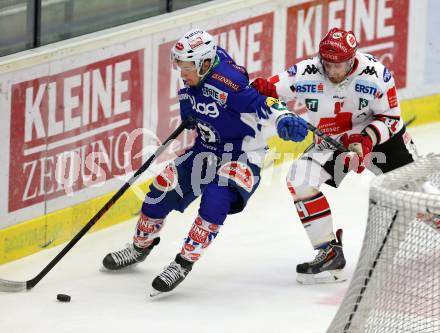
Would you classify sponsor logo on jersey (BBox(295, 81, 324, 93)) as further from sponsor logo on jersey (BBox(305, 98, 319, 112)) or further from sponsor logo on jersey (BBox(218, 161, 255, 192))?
sponsor logo on jersey (BBox(218, 161, 255, 192))

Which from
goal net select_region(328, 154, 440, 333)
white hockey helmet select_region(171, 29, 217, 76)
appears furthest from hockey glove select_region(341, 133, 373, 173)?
goal net select_region(328, 154, 440, 333)

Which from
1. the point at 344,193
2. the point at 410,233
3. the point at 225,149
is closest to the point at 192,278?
the point at 225,149

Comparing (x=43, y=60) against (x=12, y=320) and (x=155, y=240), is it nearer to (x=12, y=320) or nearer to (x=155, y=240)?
(x=155, y=240)

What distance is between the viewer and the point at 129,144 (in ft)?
26.0

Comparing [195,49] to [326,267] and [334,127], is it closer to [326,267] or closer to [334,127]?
[334,127]

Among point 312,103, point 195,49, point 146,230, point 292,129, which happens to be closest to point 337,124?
point 312,103

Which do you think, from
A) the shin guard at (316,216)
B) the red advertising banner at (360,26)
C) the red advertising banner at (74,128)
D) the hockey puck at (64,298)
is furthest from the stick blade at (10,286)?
the red advertising banner at (360,26)

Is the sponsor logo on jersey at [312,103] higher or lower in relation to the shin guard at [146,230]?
→ higher

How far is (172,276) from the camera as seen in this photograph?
6.64m

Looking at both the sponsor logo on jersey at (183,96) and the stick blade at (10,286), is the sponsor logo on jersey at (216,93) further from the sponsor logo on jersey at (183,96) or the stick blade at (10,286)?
the stick blade at (10,286)

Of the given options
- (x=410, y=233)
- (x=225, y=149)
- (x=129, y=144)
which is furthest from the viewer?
(x=129, y=144)

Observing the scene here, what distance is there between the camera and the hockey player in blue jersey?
6566 mm

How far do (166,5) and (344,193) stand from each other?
5.10ft

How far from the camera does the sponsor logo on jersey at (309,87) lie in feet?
22.5
